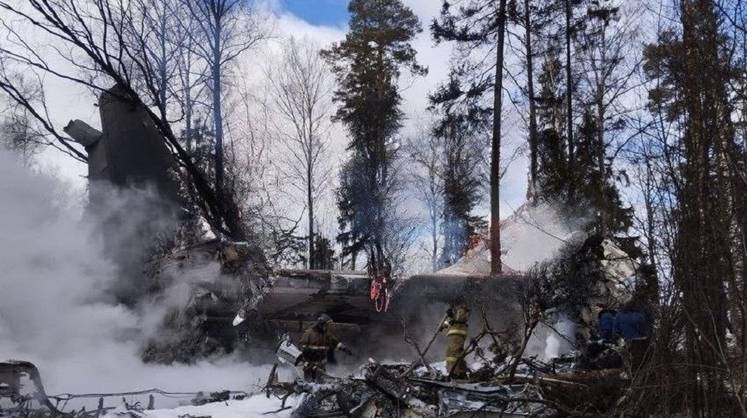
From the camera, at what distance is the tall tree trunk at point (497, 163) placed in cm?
1841

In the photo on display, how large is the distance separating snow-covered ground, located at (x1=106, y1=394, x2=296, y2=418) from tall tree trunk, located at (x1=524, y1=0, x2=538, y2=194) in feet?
40.4

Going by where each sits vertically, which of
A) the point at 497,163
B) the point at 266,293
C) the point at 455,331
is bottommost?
the point at 455,331

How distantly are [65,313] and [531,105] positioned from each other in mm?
14746

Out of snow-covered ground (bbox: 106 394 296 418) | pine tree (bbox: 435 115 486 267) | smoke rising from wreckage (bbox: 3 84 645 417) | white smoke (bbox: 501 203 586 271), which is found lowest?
snow-covered ground (bbox: 106 394 296 418)

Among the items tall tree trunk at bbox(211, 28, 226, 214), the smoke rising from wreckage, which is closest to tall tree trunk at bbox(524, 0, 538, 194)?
the smoke rising from wreckage

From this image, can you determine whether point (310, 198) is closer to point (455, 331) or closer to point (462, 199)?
point (462, 199)

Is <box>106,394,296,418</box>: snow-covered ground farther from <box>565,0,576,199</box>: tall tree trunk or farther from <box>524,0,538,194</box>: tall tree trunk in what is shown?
<box>565,0,576,199</box>: tall tree trunk

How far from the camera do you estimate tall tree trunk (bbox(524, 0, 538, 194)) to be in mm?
20594

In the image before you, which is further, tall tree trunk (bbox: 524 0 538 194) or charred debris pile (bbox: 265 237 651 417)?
tall tree trunk (bbox: 524 0 538 194)

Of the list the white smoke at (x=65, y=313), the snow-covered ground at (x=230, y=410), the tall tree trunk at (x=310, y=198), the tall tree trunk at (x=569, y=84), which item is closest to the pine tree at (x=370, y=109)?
the tall tree trunk at (x=310, y=198)

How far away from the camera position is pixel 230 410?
9.43 m

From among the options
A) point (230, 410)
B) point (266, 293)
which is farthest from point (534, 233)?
point (230, 410)

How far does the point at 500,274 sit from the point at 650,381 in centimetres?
1306

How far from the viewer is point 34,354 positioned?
1273 cm
